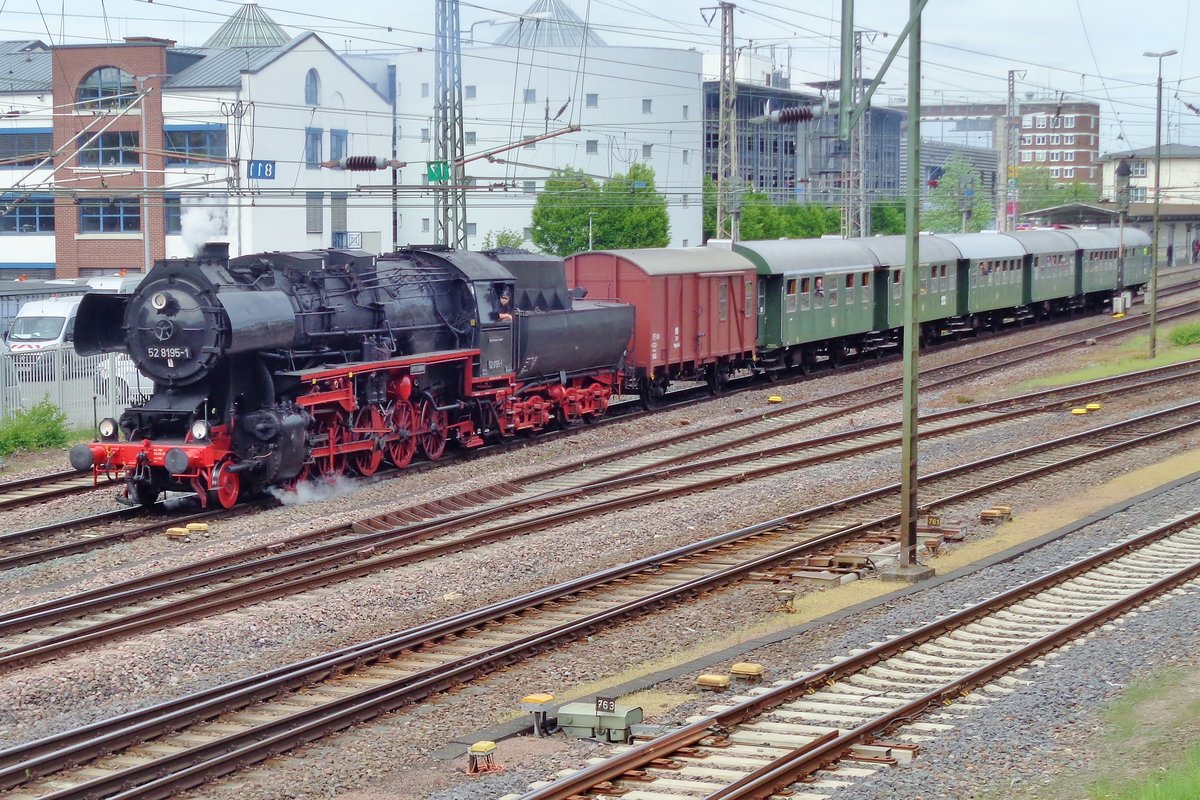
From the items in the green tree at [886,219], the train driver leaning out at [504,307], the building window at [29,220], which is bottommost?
the train driver leaning out at [504,307]

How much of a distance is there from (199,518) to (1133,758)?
13.0 m

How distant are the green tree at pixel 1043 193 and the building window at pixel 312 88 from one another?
57546 millimetres

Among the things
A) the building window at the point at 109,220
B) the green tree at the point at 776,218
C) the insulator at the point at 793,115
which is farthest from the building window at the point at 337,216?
the insulator at the point at 793,115

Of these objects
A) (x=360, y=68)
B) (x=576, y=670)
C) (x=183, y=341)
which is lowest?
(x=576, y=670)

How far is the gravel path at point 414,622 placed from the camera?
31.8 feet

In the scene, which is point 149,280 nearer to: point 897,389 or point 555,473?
point 555,473

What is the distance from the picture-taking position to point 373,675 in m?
11.6

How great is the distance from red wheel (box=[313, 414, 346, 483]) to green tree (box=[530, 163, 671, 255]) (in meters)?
48.6

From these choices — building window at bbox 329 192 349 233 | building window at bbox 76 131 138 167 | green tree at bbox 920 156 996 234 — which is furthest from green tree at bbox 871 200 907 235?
building window at bbox 76 131 138 167

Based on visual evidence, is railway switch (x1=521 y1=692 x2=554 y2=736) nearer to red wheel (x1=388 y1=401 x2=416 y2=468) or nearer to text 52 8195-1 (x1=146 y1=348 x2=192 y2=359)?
text 52 8195-1 (x1=146 y1=348 x2=192 y2=359)

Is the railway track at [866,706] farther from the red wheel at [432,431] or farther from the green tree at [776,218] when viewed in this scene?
the green tree at [776,218]

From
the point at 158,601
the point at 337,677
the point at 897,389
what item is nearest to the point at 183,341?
the point at 158,601

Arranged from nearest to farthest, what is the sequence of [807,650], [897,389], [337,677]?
[337,677] → [807,650] → [897,389]

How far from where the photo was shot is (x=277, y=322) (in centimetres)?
1914
